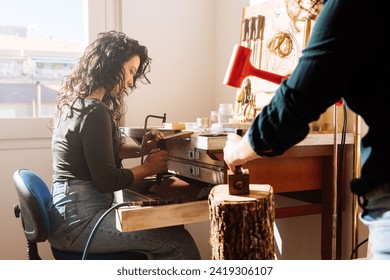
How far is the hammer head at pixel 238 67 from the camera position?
1.36m

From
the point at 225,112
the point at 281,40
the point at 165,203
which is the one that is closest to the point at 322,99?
the point at 165,203

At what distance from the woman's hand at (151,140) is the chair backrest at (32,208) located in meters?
0.40

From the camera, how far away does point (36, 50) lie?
2221 millimetres

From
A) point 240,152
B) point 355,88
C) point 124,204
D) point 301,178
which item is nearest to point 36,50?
point 124,204

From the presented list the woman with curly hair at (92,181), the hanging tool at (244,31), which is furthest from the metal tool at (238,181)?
the hanging tool at (244,31)

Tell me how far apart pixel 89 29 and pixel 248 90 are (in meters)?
0.78

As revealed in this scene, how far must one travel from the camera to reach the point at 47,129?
2.15m

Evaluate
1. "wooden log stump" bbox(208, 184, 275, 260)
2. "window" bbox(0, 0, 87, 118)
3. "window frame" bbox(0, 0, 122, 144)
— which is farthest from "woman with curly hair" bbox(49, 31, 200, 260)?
"window" bbox(0, 0, 87, 118)

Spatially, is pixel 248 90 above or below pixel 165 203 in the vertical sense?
above

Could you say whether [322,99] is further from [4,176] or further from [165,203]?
[4,176]

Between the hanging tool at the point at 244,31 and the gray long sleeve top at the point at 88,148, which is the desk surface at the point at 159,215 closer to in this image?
the gray long sleeve top at the point at 88,148

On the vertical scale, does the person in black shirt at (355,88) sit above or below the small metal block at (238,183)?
above
